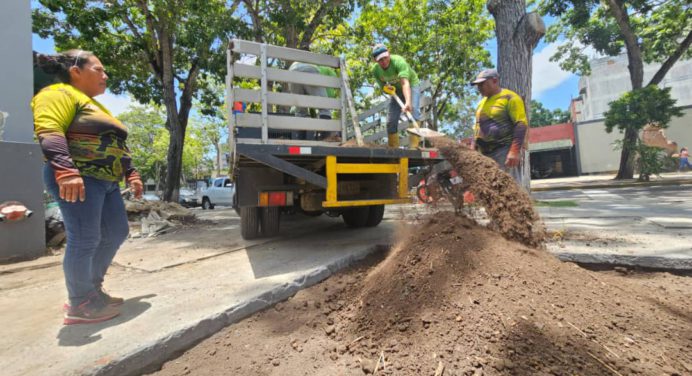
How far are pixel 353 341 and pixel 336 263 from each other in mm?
1199

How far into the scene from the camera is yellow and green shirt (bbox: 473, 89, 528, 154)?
3748mm

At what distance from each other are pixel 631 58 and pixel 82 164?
17.5 metres

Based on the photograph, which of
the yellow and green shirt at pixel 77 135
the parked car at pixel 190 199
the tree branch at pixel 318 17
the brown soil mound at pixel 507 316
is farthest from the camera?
the parked car at pixel 190 199

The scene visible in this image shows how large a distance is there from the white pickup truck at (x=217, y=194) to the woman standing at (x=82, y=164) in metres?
17.0

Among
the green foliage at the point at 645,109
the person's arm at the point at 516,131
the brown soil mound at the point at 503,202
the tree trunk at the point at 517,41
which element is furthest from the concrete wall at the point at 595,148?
the brown soil mound at the point at 503,202

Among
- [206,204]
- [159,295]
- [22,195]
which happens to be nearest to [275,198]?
[159,295]

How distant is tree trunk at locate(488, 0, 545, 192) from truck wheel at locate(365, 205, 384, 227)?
207 centimetres

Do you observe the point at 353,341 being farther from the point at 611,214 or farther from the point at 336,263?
the point at 611,214

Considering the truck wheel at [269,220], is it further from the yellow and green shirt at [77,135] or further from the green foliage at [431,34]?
the green foliage at [431,34]

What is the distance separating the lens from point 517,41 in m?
5.25

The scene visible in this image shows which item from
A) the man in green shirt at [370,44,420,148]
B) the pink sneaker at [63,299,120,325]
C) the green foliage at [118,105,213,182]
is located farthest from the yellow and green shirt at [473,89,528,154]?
the green foliage at [118,105,213,182]

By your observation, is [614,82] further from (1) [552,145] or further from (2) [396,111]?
(2) [396,111]

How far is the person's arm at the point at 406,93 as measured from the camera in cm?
423

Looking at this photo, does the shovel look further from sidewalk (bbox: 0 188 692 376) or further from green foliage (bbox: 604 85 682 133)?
green foliage (bbox: 604 85 682 133)
